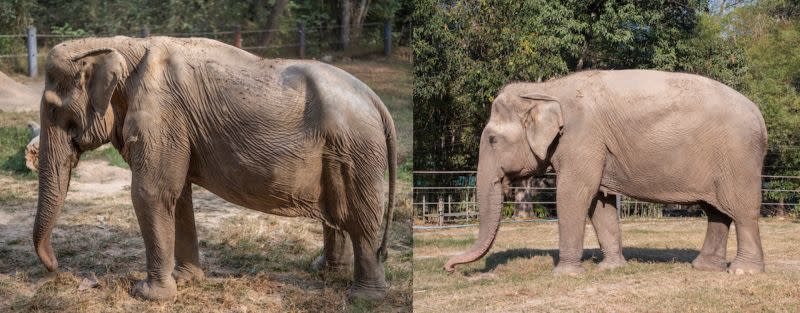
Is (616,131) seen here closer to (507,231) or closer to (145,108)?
(507,231)

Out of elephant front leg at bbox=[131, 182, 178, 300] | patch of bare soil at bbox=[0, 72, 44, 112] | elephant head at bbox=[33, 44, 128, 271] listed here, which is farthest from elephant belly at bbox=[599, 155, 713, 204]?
patch of bare soil at bbox=[0, 72, 44, 112]

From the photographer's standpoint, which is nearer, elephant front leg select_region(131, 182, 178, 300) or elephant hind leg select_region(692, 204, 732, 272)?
elephant front leg select_region(131, 182, 178, 300)

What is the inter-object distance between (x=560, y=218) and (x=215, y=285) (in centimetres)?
140

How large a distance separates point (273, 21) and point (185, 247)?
22.6 ft

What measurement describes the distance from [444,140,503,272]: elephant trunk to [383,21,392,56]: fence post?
15.7ft

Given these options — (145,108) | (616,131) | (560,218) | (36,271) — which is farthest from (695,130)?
(36,271)

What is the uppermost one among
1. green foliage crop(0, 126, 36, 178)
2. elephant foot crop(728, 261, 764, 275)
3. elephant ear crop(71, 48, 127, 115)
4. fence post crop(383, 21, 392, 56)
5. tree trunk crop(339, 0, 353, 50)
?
tree trunk crop(339, 0, 353, 50)

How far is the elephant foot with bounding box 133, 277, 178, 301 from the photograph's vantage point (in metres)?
2.19

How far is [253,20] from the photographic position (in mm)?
9445

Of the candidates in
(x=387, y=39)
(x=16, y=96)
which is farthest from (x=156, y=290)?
(x=387, y=39)

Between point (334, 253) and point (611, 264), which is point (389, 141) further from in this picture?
point (611, 264)

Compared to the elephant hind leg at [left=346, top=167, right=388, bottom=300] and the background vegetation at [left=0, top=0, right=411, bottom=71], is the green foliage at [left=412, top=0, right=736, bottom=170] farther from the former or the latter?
the background vegetation at [left=0, top=0, right=411, bottom=71]

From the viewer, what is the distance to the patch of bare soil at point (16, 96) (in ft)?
18.6

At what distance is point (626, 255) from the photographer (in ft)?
11.5
